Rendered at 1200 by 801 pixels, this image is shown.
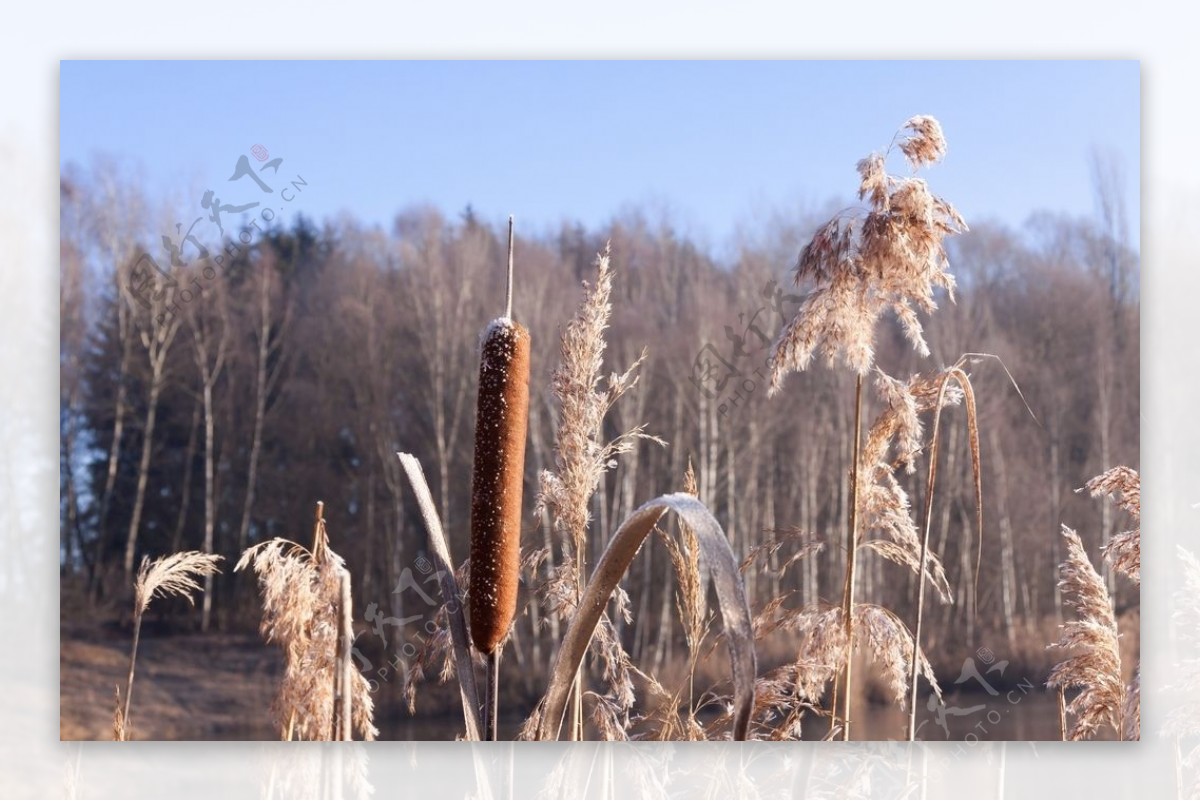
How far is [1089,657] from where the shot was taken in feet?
9.14

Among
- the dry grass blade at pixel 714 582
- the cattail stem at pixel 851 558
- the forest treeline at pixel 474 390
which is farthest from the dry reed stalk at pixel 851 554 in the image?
the dry grass blade at pixel 714 582

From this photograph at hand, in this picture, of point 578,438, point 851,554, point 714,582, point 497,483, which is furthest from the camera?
point 578,438

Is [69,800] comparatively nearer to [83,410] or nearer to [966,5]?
[83,410]

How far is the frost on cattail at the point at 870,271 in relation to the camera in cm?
262

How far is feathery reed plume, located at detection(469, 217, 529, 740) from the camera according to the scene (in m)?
1.69

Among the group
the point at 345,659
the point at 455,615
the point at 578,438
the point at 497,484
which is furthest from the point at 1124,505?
the point at 345,659

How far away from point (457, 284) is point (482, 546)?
4.29 feet

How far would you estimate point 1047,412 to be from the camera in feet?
9.56

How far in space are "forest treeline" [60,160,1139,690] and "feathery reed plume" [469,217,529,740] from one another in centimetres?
103

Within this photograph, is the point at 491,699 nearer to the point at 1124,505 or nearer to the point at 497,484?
the point at 497,484

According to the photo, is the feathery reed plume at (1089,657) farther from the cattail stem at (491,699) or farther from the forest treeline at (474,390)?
the cattail stem at (491,699)

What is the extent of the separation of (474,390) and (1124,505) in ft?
4.99

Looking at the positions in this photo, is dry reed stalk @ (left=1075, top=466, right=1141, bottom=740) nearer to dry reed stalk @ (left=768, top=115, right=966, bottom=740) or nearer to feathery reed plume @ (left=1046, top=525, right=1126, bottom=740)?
feathery reed plume @ (left=1046, top=525, right=1126, bottom=740)

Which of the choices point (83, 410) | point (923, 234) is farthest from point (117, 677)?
point (923, 234)
